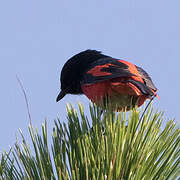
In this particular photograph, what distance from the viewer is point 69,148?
6.03 ft

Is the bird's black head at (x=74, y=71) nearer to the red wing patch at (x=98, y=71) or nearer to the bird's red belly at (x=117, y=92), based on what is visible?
the red wing patch at (x=98, y=71)

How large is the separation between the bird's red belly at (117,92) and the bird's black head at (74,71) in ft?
2.67

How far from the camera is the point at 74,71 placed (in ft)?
11.6

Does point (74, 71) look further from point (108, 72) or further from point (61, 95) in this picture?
point (108, 72)

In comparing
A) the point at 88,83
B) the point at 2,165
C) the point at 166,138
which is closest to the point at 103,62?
the point at 88,83

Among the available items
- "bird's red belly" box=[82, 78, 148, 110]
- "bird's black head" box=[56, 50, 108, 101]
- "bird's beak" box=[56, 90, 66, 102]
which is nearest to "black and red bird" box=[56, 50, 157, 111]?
"bird's red belly" box=[82, 78, 148, 110]

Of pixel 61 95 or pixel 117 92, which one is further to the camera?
pixel 61 95

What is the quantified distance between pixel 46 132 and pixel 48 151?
0.09 meters

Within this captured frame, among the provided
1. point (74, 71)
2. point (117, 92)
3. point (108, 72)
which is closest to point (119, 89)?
point (117, 92)

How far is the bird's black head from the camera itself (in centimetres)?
354

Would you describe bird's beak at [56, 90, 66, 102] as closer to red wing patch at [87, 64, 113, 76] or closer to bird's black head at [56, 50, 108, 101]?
bird's black head at [56, 50, 108, 101]

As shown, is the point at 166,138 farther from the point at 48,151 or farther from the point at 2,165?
the point at 2,165

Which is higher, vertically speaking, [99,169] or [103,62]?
[103,62]

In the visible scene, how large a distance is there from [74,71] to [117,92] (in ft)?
3.25
